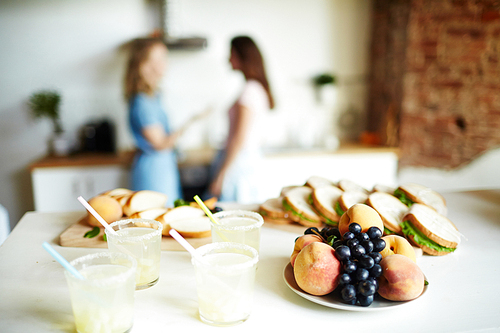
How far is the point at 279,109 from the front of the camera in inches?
153

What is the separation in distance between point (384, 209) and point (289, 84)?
280cm

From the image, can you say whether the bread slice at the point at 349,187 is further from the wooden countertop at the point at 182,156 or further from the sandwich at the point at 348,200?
the wooden countertop at the point at 182,156

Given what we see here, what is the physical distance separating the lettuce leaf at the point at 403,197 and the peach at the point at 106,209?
105cm

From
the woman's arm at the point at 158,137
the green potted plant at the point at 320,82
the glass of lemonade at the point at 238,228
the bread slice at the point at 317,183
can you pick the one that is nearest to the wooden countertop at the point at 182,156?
the woman's arm at the point at 158,137

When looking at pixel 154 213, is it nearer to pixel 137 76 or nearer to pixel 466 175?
pixel 137 76

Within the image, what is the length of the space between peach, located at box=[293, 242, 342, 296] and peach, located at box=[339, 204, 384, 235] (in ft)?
0.48

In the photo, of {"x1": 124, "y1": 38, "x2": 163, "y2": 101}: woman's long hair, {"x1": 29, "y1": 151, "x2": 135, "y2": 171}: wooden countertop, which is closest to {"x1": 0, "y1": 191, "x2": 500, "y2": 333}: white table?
{"x1": 124, "y1": 38, "x2": 163, "y2": 101}: woman's long hair

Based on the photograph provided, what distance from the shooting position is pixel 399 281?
82 centimetres

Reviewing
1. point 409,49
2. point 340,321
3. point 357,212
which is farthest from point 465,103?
point 340,321

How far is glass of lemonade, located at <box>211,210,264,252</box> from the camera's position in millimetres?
1050

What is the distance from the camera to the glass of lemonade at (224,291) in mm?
772

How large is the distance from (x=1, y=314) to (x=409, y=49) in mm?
3412

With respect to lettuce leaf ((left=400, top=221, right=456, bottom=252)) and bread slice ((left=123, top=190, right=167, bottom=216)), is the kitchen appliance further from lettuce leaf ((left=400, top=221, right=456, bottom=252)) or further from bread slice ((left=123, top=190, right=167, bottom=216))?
lettuce leaf ((left=400, top=221, right=456, bottom=252))

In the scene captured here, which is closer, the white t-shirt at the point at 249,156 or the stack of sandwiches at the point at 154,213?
the stack of sandwiches at the point at 154,213
